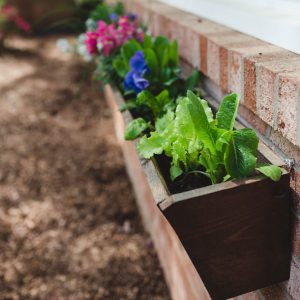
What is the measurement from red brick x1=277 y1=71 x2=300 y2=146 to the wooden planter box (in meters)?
0.08

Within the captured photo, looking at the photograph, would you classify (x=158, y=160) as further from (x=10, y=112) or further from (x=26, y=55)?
(x=26, y=55)

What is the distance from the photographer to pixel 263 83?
864 millimetres

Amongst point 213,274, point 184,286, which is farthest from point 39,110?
point 213,274

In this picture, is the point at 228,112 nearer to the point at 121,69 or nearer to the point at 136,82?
the point at 136,82

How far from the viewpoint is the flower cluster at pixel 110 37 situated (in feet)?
5.81

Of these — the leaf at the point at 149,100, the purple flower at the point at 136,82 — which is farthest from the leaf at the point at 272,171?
the purple flower at the point at 136,82

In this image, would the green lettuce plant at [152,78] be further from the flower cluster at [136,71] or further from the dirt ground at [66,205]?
the dirt ground at [66,205]

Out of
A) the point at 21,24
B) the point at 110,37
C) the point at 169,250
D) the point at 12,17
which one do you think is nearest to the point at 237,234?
the point at 169,250

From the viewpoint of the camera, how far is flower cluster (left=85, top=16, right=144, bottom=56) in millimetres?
1770

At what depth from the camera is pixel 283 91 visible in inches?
30.9

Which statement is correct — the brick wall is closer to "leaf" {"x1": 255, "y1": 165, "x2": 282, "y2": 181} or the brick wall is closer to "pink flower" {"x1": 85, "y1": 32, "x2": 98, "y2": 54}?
"leaf" {"x1": 255, "y1": 165, "x2": 282, "y2": 181}

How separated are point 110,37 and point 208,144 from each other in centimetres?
108

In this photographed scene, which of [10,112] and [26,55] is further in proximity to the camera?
[26,55]

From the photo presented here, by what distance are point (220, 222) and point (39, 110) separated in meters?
3.12
